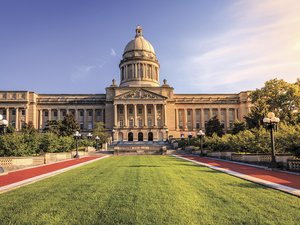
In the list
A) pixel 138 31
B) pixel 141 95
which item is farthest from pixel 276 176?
pixel 138 31

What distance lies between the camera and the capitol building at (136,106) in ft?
266

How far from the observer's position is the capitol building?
80938mm

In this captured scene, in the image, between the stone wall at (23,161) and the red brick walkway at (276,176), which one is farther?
the stone wall at (23,161)

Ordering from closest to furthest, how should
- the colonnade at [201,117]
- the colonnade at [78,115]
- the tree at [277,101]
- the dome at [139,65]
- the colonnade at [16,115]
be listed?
the tree at [277,101] → the colonnade at [16,115] → the colonnade at [78,115] → the colonnade at [201,117] → the dome at [139,65]

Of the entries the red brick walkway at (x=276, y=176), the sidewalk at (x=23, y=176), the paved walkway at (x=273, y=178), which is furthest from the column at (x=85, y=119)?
the paved walkway at (x=273, y=178)

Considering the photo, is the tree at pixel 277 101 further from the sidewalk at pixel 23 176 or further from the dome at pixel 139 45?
the dome at pixel 139 45

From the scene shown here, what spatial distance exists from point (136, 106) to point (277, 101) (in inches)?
1690

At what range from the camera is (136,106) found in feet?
268

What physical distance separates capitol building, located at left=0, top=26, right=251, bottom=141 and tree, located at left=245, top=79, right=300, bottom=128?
3378 cm

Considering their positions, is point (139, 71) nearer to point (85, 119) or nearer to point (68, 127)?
point (85, 119)

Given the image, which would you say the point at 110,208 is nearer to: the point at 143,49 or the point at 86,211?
the point at 86,211

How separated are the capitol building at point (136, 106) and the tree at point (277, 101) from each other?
33777mm

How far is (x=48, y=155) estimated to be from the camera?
89.3 ft

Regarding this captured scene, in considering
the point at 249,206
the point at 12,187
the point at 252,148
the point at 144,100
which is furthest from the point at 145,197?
the point at 144,100
